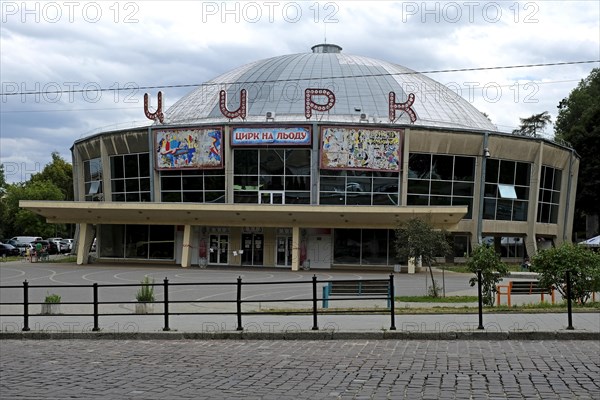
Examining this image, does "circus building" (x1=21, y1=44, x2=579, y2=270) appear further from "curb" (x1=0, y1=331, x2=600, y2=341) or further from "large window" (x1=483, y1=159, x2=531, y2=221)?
"curb" (x1=0, y1=331, x2=600, y2=341)

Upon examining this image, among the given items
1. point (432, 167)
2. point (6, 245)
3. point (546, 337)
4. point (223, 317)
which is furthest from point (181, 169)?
point (546, 337)

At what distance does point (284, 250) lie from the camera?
48750 mm

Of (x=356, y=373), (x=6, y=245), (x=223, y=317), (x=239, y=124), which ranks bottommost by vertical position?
(x=6, y=245)

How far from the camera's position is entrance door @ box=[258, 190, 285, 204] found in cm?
4853

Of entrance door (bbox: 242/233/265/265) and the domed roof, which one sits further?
the domed roof

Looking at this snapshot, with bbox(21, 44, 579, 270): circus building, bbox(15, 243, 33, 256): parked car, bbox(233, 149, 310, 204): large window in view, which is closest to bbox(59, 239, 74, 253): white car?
bbox(15, 243, 33, 256): parked car

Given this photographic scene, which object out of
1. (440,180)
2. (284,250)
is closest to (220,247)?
(284,250)

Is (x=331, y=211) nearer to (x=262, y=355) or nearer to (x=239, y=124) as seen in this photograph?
(x=239, y=124)

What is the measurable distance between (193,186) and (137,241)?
716 cm

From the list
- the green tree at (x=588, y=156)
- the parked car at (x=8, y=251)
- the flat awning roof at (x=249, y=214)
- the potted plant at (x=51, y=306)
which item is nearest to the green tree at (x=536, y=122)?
the green tree at (x=588, y=156)

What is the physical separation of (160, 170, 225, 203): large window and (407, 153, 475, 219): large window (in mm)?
14264

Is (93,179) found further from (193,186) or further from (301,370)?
(301,370)

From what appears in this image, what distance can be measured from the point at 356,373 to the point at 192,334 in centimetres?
540

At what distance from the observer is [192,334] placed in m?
14.1
